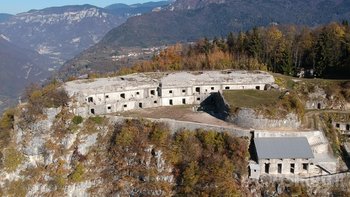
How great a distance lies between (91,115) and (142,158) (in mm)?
11616

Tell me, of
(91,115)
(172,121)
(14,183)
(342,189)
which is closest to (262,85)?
(172,121)

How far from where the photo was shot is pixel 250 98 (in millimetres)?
57375

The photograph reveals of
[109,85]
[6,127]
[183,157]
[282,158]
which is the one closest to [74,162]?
[109,85]

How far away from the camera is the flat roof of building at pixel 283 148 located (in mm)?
48156

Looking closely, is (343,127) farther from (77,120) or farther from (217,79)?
(77,120)

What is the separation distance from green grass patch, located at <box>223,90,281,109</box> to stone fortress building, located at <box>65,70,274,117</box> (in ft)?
12.8

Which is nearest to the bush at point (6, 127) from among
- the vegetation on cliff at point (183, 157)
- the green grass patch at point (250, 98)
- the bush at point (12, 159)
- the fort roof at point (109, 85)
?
the bush at point (12, 159)

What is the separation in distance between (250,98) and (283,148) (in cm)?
1046

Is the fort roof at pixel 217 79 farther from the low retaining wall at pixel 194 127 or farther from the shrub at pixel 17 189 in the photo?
the shrub at pixel 17 189

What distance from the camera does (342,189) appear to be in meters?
47.6

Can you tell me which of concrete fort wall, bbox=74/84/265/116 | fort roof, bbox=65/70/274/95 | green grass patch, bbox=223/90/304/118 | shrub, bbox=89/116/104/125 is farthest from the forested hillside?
shrub, bbox=89/116/104/125

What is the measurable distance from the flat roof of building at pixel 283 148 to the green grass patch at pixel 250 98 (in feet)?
17.0

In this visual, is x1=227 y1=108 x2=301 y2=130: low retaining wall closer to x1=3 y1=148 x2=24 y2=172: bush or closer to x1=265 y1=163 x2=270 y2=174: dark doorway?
x1=265 y1=163 x2=270 y2=174: dark doorway

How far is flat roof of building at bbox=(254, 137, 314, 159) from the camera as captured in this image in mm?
48156
